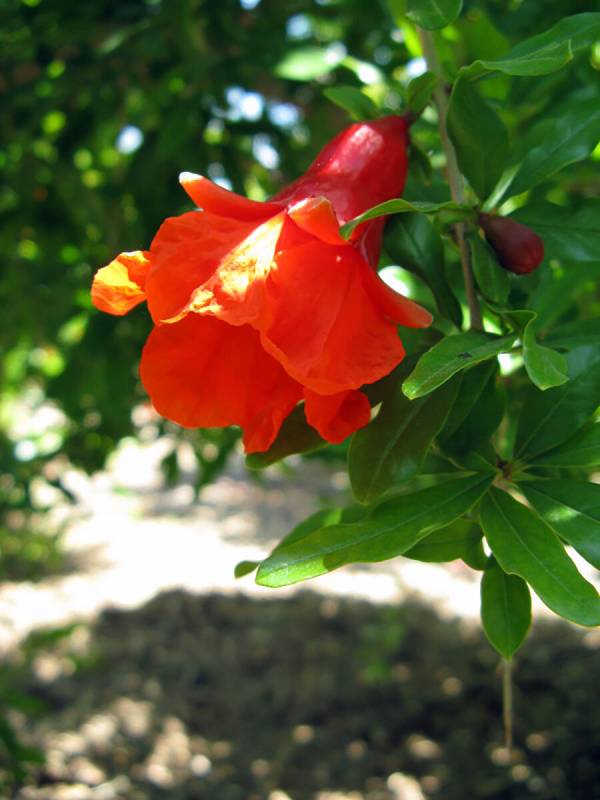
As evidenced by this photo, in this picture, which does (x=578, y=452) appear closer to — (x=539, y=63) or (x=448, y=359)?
(x=448, y=359)

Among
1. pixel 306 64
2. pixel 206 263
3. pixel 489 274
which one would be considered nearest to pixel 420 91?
pixel 489 274

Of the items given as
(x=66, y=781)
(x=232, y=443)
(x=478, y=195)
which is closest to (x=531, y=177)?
(x=478, y=195)

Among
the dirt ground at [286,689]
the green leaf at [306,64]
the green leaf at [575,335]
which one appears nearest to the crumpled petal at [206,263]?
the green leaf at [575,335]

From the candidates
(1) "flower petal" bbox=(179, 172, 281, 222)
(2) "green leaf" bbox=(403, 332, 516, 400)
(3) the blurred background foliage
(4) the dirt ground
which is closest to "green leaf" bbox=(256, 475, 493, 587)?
(2) "green leaf" bbox=(403, 332, 516, 400)

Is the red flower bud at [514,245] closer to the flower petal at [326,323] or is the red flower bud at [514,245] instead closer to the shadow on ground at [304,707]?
the flower petal at [326,323]

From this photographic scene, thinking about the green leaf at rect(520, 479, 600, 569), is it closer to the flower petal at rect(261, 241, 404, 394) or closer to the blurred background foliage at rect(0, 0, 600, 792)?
the flower petal at rect(261, 241, 404, 394)

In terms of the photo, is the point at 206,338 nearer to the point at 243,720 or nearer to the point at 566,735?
the point at 566,735

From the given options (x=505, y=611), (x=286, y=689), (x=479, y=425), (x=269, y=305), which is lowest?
(x=286, y=689)
